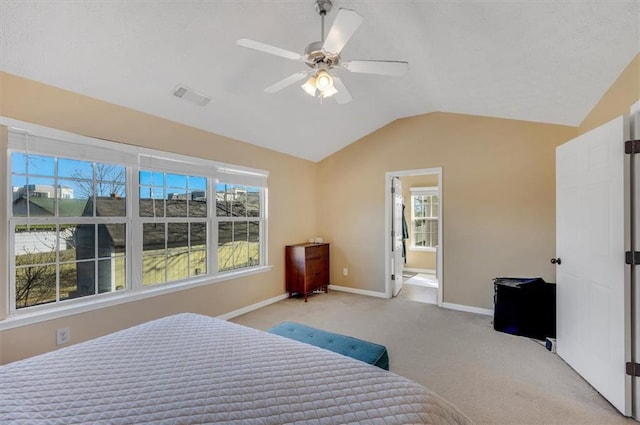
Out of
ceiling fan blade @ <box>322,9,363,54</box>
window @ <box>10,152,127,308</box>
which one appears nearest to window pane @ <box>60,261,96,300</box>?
window @ <box>10,152,127,308</box>

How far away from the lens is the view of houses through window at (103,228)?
2.24 meters

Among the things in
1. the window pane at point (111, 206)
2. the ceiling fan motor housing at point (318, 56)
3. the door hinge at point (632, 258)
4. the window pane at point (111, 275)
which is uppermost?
the ceiling fan motor housing at point (318, 56)

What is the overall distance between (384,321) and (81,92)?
389cm

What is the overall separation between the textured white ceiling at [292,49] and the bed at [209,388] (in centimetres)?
202

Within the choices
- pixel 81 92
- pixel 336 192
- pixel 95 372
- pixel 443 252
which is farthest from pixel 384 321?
pixel 81 92

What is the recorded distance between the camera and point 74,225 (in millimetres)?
2475

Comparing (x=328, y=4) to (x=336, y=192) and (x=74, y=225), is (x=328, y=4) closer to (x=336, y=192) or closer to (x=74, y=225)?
(x=74, y=225)

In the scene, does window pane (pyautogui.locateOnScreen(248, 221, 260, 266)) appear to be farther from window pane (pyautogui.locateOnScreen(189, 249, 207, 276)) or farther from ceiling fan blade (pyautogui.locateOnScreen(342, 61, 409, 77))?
ceiling fan blade (pyautogui.locateOnScreen(342, 61, 409, 77))

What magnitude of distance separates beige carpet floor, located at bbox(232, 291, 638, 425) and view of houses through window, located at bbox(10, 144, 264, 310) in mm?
1172

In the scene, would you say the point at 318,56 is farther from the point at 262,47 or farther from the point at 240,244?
the point at 240,244

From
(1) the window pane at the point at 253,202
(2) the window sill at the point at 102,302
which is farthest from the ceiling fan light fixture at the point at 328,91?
(2) the window sill at the point at 102,302

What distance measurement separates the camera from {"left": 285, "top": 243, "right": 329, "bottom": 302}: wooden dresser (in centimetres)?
442

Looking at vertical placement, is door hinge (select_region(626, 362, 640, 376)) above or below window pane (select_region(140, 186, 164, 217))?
below

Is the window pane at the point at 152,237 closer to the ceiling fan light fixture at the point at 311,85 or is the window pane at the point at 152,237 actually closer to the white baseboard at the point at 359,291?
the ceiling fan light fixture at the point at 311,85
